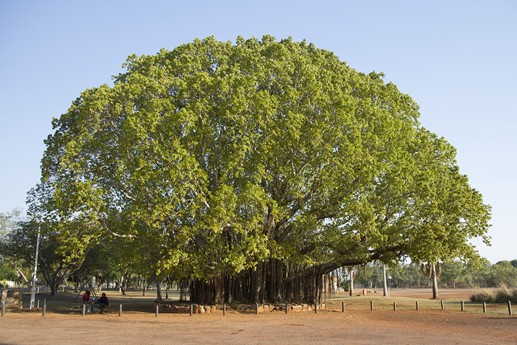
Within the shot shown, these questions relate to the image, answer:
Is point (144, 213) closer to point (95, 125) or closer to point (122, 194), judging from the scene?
point (122, 194)

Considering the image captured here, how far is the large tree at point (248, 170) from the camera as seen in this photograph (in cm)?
2675

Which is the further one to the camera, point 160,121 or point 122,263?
point 122,263

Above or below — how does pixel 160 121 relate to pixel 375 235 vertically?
above

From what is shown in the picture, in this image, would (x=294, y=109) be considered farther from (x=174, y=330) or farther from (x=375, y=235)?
(x=174, y=330)

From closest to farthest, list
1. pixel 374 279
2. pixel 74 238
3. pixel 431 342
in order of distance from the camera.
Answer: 1. pixel 431 342
2. pixel 74 238
3. pixel 374 279

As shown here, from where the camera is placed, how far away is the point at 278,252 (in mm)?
29406

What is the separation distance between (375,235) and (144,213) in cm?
1442

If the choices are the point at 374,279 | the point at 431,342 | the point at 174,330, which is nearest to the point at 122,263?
the point at 174,330

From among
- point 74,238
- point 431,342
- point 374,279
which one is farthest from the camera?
point 374,279

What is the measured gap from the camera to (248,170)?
95.7 feet

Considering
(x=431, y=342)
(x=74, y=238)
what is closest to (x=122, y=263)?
(x=74, y=238)

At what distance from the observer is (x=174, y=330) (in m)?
20.4

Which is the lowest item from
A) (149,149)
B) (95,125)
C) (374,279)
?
(374,279)

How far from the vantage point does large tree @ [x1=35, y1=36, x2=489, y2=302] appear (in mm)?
26750
